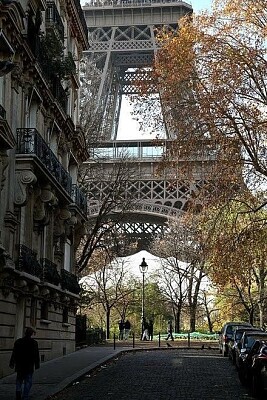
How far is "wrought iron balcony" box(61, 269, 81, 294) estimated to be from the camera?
3110 centimetres

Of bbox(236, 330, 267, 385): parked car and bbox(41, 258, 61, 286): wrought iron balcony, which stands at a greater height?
bbox(41, 258, 61, 286): wrought iron balcony

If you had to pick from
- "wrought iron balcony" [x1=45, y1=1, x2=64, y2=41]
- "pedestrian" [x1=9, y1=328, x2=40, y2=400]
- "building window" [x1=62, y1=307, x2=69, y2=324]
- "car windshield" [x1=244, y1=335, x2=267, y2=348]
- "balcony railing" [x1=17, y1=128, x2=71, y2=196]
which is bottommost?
"pedestrian" [x1=9, y1=328, x2=40, y2=400]

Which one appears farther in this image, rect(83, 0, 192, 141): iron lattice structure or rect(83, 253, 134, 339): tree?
rect(83, 0, 192, 141): iron lattice structure

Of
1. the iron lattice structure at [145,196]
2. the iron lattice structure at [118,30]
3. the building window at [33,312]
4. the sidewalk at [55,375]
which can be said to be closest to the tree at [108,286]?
the iron lattice structure at [145,196]

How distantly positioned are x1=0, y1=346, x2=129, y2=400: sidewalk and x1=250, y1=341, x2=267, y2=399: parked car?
4899 millimetres

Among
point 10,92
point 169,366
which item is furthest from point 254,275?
point 10,92

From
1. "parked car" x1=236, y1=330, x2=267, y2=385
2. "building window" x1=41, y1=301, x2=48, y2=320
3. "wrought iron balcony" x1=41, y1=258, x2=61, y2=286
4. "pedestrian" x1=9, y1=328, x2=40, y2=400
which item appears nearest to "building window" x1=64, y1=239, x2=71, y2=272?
"wrought iron balcony" x1=41, y1=258, x2=61, y2=286

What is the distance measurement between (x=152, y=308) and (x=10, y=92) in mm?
66752

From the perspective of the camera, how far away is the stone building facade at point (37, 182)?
22.2 meters

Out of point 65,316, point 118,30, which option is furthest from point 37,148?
point 118,30

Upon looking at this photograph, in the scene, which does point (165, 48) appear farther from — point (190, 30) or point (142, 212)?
point (142, 212)

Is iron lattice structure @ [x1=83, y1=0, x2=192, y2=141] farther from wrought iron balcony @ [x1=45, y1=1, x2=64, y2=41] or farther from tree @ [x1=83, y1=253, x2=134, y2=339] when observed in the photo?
wrought iron balcony @ [x1=45, y1=1, x2=64, y2=41]

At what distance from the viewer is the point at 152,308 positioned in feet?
287

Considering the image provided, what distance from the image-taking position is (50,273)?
90.8 feet
